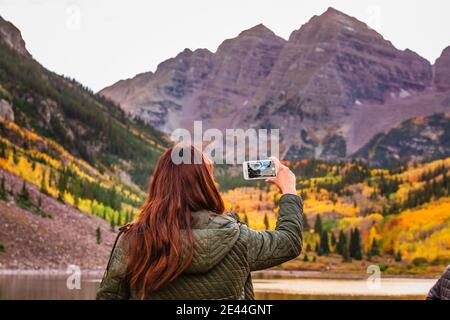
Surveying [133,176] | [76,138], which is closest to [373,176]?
[133,176]

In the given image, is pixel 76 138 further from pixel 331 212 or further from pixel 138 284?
pixel 138 284

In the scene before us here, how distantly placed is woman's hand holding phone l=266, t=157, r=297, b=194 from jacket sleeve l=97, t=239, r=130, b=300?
76cm

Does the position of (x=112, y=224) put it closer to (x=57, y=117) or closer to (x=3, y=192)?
(x=3, y=192)

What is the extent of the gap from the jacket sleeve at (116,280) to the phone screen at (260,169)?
723mm

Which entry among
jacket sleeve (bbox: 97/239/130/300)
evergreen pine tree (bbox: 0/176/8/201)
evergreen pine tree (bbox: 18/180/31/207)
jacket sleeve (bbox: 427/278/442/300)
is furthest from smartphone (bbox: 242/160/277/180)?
evergreen pine tree (bbox: 18/180/31/207)

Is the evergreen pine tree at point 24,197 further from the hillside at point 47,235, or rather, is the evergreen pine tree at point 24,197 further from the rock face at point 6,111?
the rock face at point 6,111

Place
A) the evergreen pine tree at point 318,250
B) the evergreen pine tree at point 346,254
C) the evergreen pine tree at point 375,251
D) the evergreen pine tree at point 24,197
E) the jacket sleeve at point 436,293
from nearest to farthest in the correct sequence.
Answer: the jacket sleeve at point 436,293, the evergreen pine tree at point 24,197, the evergreen pine tree at point 346,254, the evergreen pine tree at point 318,250, the evergreen pine tree at point 375,251

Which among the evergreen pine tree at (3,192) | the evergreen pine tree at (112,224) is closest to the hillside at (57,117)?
the evergreen pine tree at (112,224)

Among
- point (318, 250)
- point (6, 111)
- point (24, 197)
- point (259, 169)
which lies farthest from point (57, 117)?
point (259, 169)

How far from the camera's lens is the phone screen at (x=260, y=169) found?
11.4ft


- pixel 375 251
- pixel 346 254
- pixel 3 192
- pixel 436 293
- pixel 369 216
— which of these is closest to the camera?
pixel 436 293

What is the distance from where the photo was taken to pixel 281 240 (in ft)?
10.7

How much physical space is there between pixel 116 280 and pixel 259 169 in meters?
0.85
